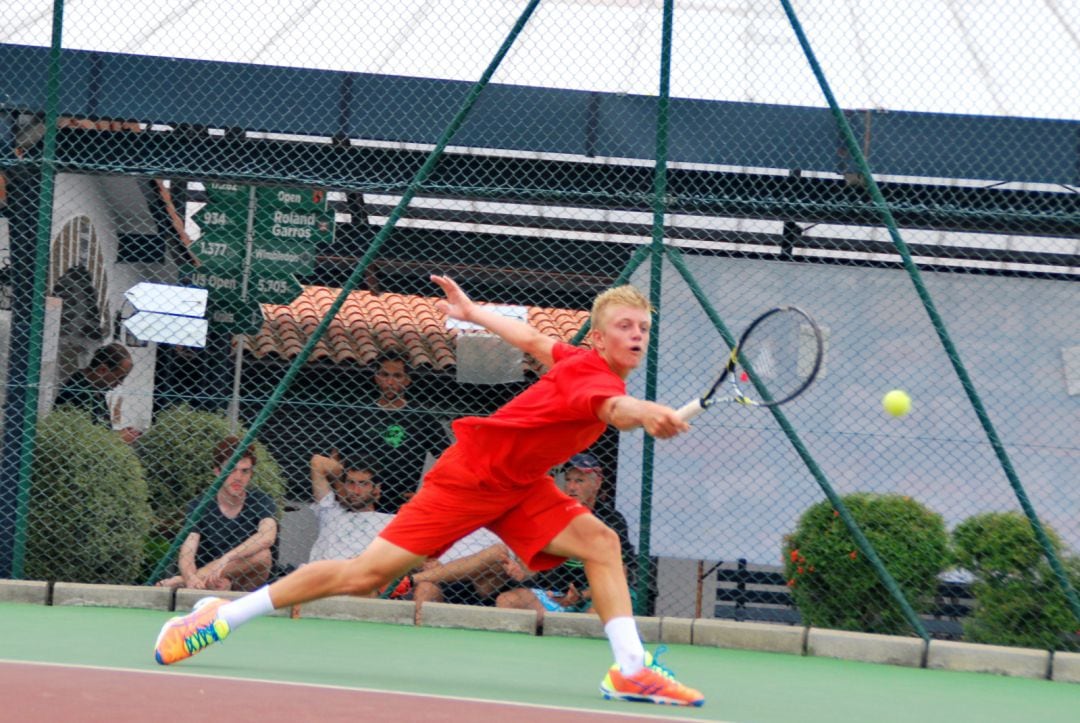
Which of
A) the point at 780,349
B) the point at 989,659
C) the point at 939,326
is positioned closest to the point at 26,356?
the point at 780,349

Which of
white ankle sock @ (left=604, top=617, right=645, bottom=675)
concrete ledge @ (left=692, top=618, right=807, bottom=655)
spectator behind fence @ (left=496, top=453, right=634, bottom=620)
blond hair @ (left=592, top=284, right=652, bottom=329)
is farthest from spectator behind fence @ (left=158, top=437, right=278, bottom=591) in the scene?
blond hair @ (left=592, top=284, right=652, bottom=329)

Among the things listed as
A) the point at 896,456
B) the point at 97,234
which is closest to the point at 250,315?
the point at 97,234

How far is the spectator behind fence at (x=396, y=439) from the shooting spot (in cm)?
927

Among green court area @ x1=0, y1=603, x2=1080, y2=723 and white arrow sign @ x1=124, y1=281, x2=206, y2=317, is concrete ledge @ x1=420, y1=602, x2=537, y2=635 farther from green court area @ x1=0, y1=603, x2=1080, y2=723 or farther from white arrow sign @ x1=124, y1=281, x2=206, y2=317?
white arrow sign @ x1=124, y1=281, x2=206, y2=317

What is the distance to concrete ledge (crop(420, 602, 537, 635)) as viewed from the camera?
8.12 m

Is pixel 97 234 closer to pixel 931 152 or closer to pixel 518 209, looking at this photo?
pixel 518 209

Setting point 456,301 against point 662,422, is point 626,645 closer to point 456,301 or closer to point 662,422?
point 662,422

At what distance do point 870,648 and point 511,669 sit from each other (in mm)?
2084

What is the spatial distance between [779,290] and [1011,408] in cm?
146

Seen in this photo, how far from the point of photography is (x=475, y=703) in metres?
5.32

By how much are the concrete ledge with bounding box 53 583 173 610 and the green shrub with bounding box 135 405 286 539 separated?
2.89 ft

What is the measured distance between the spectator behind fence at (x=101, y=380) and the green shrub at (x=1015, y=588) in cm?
469

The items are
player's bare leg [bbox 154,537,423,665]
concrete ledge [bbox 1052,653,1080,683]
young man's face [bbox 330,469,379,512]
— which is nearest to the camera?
player's bare leg [bbox 154,537,423,665]

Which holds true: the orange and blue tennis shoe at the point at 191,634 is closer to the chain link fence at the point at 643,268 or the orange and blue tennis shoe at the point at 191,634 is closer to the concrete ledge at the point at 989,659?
the chain link fence at the point at 643,268
